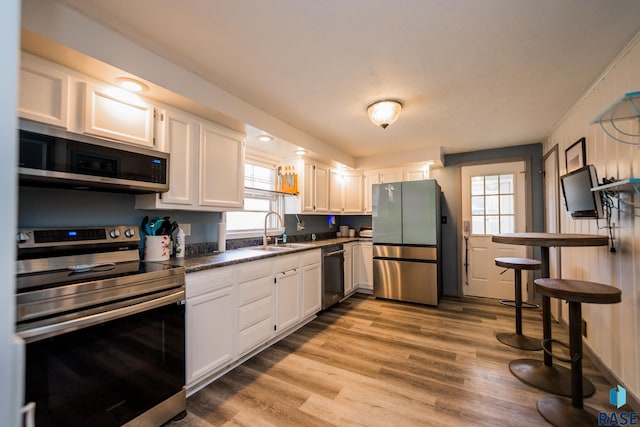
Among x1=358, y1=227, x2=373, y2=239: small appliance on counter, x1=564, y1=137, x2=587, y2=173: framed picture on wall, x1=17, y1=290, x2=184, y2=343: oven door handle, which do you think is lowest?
x1=17, y1=290, x2=184, y2=343: oven door handle

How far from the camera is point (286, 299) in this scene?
280 centimetres

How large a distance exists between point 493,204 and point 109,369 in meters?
4.71

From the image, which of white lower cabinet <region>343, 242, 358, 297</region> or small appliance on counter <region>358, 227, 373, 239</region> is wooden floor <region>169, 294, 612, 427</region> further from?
small appliance on counter <region>358, 227, 373, 239</region>

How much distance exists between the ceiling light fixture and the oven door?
2219mm

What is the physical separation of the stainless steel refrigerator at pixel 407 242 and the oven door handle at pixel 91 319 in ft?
10.0

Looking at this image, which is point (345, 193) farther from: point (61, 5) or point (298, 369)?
point (61, 5)

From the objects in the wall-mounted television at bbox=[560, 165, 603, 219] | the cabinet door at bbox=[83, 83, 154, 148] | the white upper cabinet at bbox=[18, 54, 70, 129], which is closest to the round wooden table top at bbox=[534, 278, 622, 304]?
the wall-mounted television at bbox=[560, 165, 603, 219]

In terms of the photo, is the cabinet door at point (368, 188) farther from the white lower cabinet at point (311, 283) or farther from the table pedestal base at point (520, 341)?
the table pedestal base at point (520, 341)

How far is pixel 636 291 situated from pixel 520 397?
3.27 feet

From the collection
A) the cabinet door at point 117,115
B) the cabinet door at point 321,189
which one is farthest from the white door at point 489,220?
the cabinet door at point 117,115

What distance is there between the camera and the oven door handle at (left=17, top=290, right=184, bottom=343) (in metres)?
1.14

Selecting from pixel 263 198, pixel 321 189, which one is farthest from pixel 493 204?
pixel 263 198

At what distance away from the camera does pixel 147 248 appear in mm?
2047

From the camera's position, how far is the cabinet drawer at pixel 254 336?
2258 millimetres
